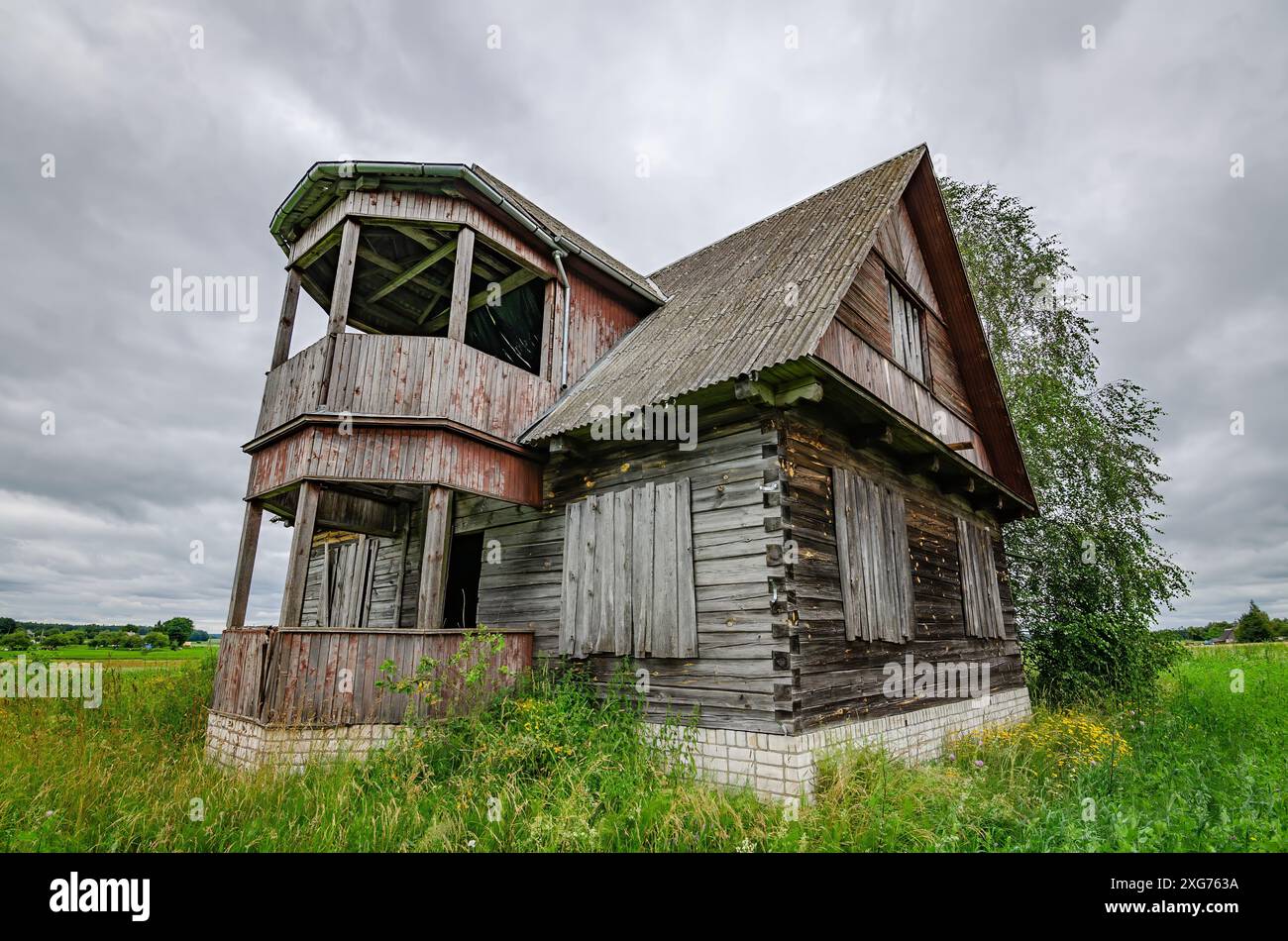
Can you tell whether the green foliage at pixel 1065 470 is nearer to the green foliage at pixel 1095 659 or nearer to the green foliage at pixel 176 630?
the green foliage at pixel 1095 659

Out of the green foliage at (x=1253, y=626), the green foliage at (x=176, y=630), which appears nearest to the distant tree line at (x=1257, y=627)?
the green foliage at (x=1253, y=626)

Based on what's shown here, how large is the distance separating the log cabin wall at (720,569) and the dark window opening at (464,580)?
209 centimetres

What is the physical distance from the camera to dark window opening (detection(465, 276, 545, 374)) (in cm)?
1123

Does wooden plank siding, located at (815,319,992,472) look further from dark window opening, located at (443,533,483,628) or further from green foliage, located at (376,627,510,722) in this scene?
dark window opening, located at (443,533,483,628)

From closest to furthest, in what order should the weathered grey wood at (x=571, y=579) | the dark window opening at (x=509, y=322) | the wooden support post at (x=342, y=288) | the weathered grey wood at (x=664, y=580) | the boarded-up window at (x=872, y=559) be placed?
the weathered grey wood at (x=664, y=580)
the boarded-up window at (x=872, y=559)
the weathered grey wood at (x=571, y=579)
the wooden support post at (x=342, y=288)
the dark window opening at (x=509, y=322)

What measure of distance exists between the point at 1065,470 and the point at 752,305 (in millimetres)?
11820

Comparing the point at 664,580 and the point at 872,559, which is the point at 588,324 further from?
the point at 872,559

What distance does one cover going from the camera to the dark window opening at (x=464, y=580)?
403 inches

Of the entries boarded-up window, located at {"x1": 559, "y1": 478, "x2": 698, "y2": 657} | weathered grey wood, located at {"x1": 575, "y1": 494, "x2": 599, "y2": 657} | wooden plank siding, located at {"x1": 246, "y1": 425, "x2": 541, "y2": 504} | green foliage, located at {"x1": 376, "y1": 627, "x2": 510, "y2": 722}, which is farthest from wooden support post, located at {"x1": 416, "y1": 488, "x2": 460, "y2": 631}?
weathered grey wood, located at {"x1": 575, "y1": 494, "x2": 599, "y2": 657}

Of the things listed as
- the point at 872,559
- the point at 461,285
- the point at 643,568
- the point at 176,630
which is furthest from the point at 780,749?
the point at 176,630

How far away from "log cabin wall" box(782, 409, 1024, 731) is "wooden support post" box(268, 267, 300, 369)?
292 inches

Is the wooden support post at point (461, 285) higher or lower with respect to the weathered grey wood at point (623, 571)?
higher

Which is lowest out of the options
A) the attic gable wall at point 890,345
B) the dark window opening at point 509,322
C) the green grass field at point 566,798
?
the green grass field at point 566,798

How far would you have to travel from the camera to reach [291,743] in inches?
249
